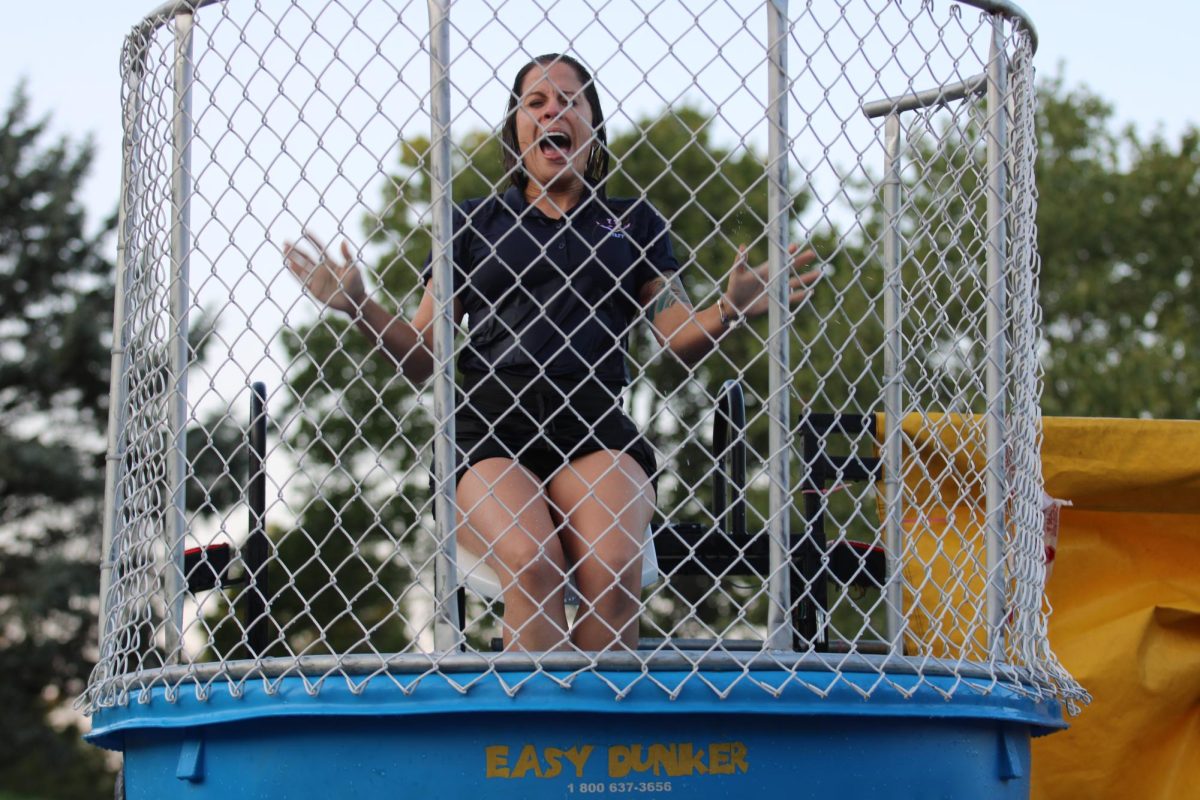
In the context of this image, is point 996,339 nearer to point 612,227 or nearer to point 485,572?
point 612,227

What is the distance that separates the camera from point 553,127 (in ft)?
12.2

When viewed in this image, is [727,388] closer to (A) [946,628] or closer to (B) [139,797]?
(A) [946,628]

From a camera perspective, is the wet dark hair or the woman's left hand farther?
the wet dark hair

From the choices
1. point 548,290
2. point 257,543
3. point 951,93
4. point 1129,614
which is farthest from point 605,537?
point 1129,614

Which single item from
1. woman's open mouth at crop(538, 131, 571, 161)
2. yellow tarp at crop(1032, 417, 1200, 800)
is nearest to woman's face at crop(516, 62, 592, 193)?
woman's open mouth at crop(538, 131, 571, 161)

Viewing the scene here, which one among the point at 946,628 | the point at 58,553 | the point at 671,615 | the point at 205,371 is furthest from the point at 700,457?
the point at 205,371

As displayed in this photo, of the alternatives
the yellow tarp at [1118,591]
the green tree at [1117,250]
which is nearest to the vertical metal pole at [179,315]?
the yellow tarp at [1118,591]

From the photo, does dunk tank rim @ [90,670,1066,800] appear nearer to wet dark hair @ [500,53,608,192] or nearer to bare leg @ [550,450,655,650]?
bare leg @ [550,450,655,650]

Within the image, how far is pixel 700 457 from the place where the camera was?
59.1 feet

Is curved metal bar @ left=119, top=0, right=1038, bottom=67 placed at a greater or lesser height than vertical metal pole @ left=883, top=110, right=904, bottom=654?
greater

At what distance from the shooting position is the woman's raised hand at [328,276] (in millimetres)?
3459

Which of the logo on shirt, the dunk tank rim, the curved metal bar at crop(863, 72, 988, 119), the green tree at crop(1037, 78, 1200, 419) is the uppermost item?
the green tree at crop(1037, 78, 1200, 419)

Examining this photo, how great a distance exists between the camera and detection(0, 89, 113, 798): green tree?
22.8 meters

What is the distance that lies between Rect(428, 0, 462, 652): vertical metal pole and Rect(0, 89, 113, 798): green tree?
825 inches
